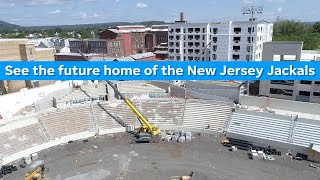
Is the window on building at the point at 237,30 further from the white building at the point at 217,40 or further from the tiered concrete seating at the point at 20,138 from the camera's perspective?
the tiered concrete seating at the point at 20,138

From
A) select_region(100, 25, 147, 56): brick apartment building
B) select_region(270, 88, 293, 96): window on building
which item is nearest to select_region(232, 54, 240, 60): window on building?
select_region(270, 88, 293, 96): window on building

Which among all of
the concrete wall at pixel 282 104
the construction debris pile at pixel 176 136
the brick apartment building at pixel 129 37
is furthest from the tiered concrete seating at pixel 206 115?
the brick apartment building at pixel 129 37

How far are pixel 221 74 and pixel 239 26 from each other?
33.5m

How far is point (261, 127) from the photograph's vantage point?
3562cm

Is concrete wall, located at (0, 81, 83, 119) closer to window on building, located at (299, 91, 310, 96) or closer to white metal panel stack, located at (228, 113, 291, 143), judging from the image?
white metal panel stack, located at (228, 113, 291, 143)

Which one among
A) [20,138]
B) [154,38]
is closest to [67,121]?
[20,138]

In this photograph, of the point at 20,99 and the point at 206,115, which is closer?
the point at 206,115

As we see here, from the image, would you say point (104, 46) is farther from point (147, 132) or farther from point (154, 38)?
point (147, 132)

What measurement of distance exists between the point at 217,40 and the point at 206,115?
32835mm

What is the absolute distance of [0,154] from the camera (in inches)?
1252

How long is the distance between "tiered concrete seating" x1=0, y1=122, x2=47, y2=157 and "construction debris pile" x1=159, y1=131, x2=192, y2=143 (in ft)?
47.9

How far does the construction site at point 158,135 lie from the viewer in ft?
96.8

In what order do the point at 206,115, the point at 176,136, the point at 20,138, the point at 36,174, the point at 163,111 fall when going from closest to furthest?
1. the point at 36,174
2. the point at 20,138
3. the point at 176,136
4. the point at 206,115
5. the point at 163,111

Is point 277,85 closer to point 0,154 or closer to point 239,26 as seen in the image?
point 239,26
